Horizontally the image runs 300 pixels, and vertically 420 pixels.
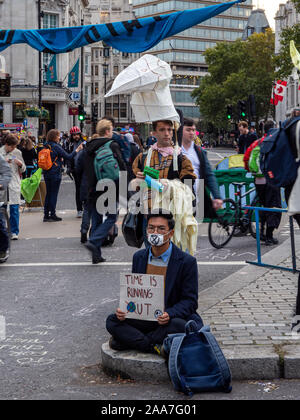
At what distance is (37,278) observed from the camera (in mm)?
8781

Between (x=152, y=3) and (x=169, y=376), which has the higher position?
(x=152, y=3)

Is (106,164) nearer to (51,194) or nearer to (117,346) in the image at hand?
(117,346)

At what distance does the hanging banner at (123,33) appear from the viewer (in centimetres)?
772

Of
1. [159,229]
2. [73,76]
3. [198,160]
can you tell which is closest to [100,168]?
[198,160]

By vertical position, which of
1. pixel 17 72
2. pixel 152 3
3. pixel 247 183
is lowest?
pixel 247 183

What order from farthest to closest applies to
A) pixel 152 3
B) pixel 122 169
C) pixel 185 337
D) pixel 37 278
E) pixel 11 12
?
pixel 152 3 < pixel 11 12 < pixel 122 169 < pixel 37 278 < pixel 185 337

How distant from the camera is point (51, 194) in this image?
48.1 feet

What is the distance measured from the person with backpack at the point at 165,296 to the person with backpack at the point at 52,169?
31.4 feet

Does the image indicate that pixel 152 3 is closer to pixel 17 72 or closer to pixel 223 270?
pixel 17 72

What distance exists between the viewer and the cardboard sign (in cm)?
488

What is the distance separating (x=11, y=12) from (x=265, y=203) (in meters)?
48.2

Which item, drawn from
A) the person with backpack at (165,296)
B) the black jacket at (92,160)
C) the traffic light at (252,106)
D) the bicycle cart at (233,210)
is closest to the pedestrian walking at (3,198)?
the black jacket at (92,160)

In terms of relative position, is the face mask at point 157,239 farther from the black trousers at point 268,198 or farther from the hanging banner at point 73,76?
the hanging banner at point 73,76
